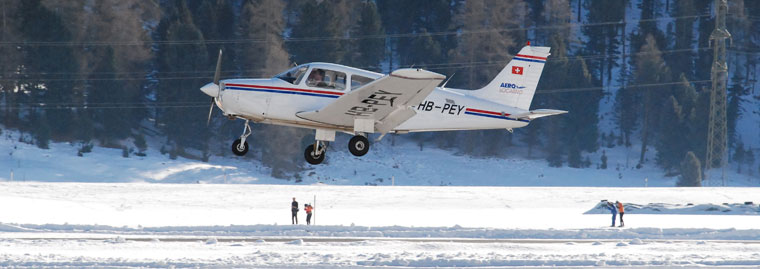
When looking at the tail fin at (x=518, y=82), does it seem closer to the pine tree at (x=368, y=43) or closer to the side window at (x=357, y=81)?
the side window at (x=357, y=81)

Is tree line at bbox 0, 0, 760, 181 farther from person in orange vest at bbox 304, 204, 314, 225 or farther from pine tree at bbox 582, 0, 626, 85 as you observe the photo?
person in orange vest at bbox 304, 204, 314, 225

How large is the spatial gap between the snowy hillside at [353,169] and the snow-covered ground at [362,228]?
14.1 m

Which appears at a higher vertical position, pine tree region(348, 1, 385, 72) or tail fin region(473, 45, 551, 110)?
pine tree region(348, 1, 385, 72)

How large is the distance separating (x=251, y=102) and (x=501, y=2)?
55483mm

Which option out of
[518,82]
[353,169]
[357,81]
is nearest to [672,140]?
[353,169]

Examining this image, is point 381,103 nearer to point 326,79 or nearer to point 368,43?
point 326,79

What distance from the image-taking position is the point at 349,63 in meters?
69.3

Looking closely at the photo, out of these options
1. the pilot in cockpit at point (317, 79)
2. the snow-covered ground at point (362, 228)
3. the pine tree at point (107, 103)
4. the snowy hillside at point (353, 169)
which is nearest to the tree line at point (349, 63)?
the pine tree at point (107, 103)

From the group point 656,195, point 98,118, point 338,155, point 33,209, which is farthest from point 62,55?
point 656,195

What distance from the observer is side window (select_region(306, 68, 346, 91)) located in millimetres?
22016

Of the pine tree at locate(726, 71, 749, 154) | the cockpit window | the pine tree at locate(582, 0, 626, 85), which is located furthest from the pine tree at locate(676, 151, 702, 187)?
the cockpit window

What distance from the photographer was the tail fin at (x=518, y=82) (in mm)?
24344

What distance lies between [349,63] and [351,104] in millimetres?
47921

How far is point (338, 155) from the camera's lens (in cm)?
6669
